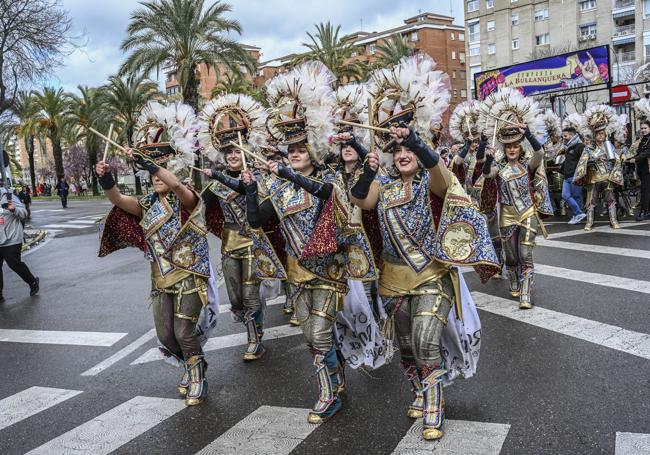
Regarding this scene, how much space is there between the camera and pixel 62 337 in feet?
22.5

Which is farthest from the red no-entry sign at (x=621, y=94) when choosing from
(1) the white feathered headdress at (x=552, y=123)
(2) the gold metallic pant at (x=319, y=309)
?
(2) the gold metallic pant at (x=319, y=309)

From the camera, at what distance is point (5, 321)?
313 inches

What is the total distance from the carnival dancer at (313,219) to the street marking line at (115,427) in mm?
1190

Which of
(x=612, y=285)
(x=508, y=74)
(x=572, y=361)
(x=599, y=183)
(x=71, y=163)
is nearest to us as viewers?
(x=572, y=361)

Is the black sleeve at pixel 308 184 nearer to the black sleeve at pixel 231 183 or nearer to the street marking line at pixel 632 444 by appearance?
the black sleeve at pixel 231 183

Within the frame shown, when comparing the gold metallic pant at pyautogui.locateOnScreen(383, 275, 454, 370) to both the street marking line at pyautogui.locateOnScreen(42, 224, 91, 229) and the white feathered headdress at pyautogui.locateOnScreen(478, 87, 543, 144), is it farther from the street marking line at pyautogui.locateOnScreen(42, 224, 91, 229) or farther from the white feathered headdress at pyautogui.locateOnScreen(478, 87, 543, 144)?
the street marking line at pyautogui.locateOnScreen(42, 224, 91, 229)

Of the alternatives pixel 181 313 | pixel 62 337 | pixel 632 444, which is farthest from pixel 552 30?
pixel 632 444

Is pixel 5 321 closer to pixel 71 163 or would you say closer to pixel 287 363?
pixel 287 363

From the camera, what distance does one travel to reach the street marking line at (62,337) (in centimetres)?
656

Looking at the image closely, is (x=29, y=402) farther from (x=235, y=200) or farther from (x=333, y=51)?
(x=333, y=51)

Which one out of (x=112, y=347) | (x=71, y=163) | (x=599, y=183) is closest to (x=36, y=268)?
(x=112, y=347)

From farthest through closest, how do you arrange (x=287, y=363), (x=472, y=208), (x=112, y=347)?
1. (x=112, y=347)
2. (x=287, y=363)
3. (x=472, y=208)

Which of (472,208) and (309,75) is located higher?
(309,75)

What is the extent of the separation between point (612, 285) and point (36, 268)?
36.1 feet
